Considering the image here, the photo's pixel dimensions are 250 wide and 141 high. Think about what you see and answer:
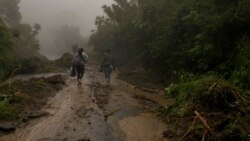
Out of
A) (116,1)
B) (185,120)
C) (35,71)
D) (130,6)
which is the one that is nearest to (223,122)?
(185,120)

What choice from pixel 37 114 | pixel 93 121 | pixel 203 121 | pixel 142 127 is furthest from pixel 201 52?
pixel 37 114

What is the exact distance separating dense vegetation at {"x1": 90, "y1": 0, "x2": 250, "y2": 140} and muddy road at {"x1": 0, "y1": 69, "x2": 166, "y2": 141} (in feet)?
3.23

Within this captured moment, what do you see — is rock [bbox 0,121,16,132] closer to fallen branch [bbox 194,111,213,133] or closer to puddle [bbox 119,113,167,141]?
puddle [bbox 119,113,167,141]

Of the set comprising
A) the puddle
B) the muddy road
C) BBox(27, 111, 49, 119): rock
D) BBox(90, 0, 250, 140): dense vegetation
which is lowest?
the puddle

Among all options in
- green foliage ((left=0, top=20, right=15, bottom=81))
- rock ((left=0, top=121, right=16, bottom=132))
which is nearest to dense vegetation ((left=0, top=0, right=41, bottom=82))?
green foliage ((left=0, top=20, right=15, bottom=81))

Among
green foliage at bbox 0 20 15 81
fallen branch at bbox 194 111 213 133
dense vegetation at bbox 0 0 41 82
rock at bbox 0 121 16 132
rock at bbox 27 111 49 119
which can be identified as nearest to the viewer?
fallen branch at bbox 194 111 213 133

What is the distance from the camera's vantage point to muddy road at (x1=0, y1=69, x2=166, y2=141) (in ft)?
25.4

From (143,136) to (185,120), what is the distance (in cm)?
121

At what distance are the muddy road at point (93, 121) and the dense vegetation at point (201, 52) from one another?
985mm

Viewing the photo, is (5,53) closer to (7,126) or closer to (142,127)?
(7,126)

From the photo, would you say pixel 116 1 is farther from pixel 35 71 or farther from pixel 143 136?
pixel 143 136

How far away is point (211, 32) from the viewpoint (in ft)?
48.2

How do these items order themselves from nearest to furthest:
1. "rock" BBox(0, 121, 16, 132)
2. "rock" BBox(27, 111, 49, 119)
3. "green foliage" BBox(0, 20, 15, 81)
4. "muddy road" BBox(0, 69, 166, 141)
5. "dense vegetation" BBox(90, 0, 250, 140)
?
"muddy road" BBox(0, 69, 166, 141)
"rock" BBox(0, 121, 16, 132)
"dense vegetation" BBox(90, 0, 250, 140)
"rock" BBox(27, 111, 49, 119)
"green foliage" BBox(0, 20, 15, 81)

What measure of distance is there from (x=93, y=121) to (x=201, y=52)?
7.42m
